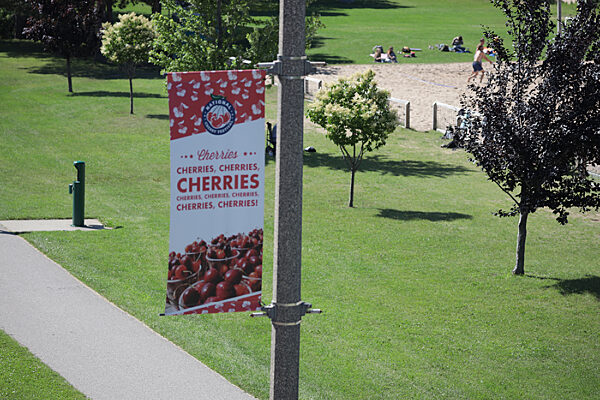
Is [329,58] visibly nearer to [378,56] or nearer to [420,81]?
[378,56]

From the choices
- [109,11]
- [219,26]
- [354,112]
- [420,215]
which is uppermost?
[109,11]

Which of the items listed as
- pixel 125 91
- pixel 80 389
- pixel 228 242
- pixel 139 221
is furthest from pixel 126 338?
pixel 125 91

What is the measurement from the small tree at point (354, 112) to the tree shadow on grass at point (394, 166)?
3844 millimetres

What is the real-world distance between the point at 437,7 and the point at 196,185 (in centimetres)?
8079

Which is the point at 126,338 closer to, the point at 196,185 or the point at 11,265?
the point at 11,265

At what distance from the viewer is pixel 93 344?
1024cm

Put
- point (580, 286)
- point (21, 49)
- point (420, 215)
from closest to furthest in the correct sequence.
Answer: point (580, 286), point (420, 215), point (21, 49)

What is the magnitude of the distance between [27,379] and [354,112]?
1134 centimetres

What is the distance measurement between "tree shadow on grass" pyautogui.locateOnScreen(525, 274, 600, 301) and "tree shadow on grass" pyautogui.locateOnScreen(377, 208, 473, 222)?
419cm

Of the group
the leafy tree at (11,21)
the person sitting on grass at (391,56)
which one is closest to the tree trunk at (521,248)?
the person sitting on grass at (391,56)

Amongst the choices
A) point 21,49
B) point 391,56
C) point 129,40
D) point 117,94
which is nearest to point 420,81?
point 391,56

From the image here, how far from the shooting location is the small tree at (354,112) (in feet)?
61.1

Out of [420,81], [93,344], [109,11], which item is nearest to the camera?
[93,344]

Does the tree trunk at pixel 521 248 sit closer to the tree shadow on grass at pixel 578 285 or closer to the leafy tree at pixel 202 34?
the tree shadow on grass at pixel 578 285
